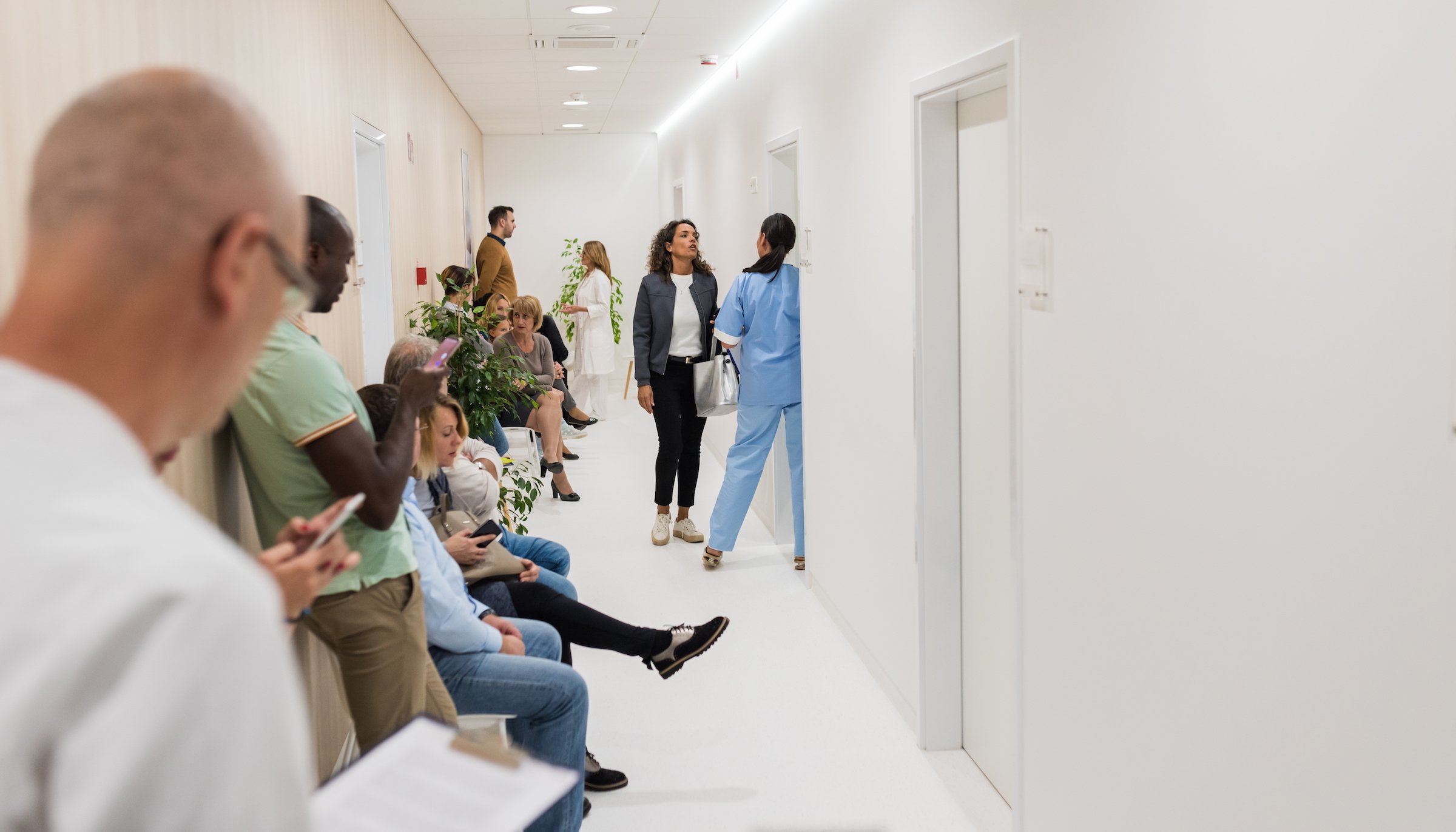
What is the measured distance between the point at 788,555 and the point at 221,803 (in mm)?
5240

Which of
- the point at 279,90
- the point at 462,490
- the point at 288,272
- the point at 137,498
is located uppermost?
the point at 279,90

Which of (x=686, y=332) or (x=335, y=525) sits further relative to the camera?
(x=686, y=332)

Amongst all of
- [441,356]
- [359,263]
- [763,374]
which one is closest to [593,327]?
[763,374]

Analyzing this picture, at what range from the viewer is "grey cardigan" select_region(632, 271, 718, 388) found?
5.86 metres

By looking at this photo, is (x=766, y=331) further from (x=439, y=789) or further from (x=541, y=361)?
(x=439, y=789)

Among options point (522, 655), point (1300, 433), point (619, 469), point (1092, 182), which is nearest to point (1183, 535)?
point (1300, 433)

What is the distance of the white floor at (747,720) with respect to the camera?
308 centimetres

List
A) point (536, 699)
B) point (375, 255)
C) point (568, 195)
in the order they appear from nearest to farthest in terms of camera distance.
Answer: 1. point (536, 699)
2. point (375, 255)
3. point (568, 195)

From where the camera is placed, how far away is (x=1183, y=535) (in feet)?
6.35

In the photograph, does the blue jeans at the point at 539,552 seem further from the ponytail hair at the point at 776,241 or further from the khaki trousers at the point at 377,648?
the ponytail hair at the point at 776,241

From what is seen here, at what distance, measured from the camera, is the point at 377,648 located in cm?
212

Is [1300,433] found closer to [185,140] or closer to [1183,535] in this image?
[1183,535]

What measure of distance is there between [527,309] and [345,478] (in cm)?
491

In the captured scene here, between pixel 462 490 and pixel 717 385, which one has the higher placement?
pixel 717 385
